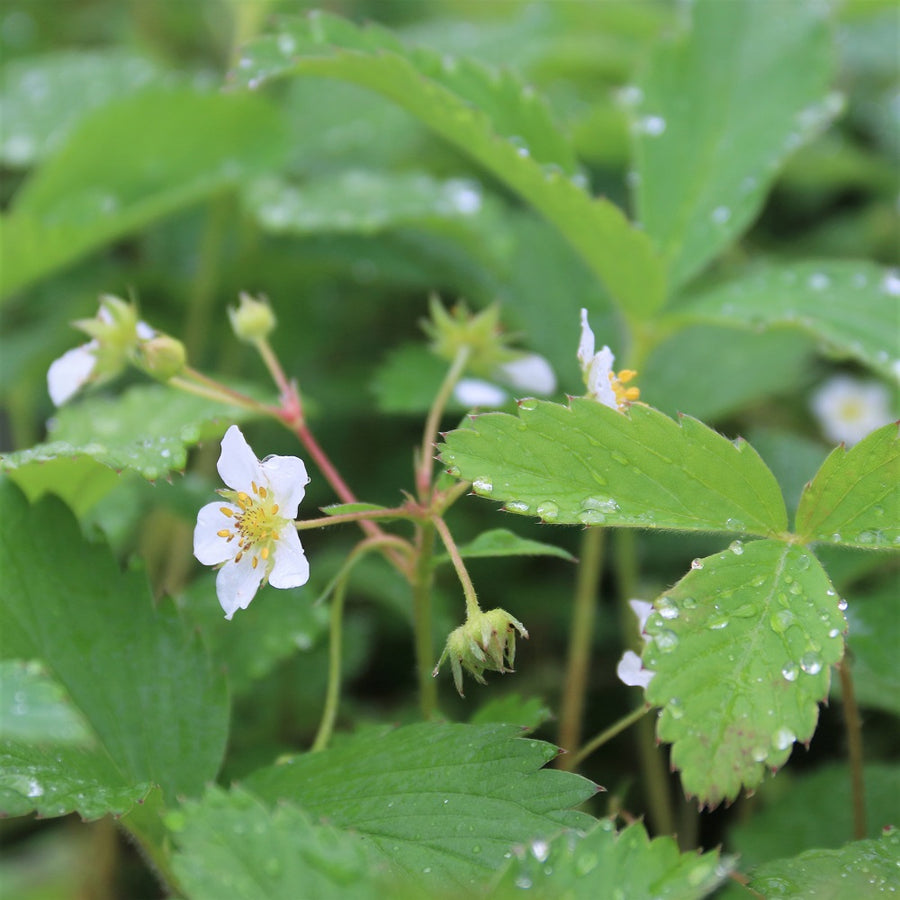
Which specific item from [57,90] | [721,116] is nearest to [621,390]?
[721,116]

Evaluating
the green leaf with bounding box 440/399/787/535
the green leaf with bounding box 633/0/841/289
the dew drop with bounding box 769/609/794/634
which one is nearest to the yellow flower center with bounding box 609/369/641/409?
the green leaf with bounding box 440/399/787/535

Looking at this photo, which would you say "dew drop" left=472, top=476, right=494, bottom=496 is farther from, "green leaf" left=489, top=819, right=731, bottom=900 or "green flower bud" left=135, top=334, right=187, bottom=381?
"green flower bud" left=135, top=334, right=187, bottom=381

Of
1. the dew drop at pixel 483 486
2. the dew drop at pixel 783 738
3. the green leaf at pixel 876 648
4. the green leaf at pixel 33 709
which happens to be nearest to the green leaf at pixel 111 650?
the green leaf at pixel 33 709

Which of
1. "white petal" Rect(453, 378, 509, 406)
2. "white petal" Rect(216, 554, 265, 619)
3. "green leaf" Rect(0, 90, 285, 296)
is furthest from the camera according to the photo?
"green leaf" Rect(0, 90, 285, 296)

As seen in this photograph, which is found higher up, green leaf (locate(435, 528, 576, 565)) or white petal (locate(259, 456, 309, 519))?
white petal (locate(259, 456, 309, 519))

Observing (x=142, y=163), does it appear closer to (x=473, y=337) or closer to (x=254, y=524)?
(x=473, y=337)
